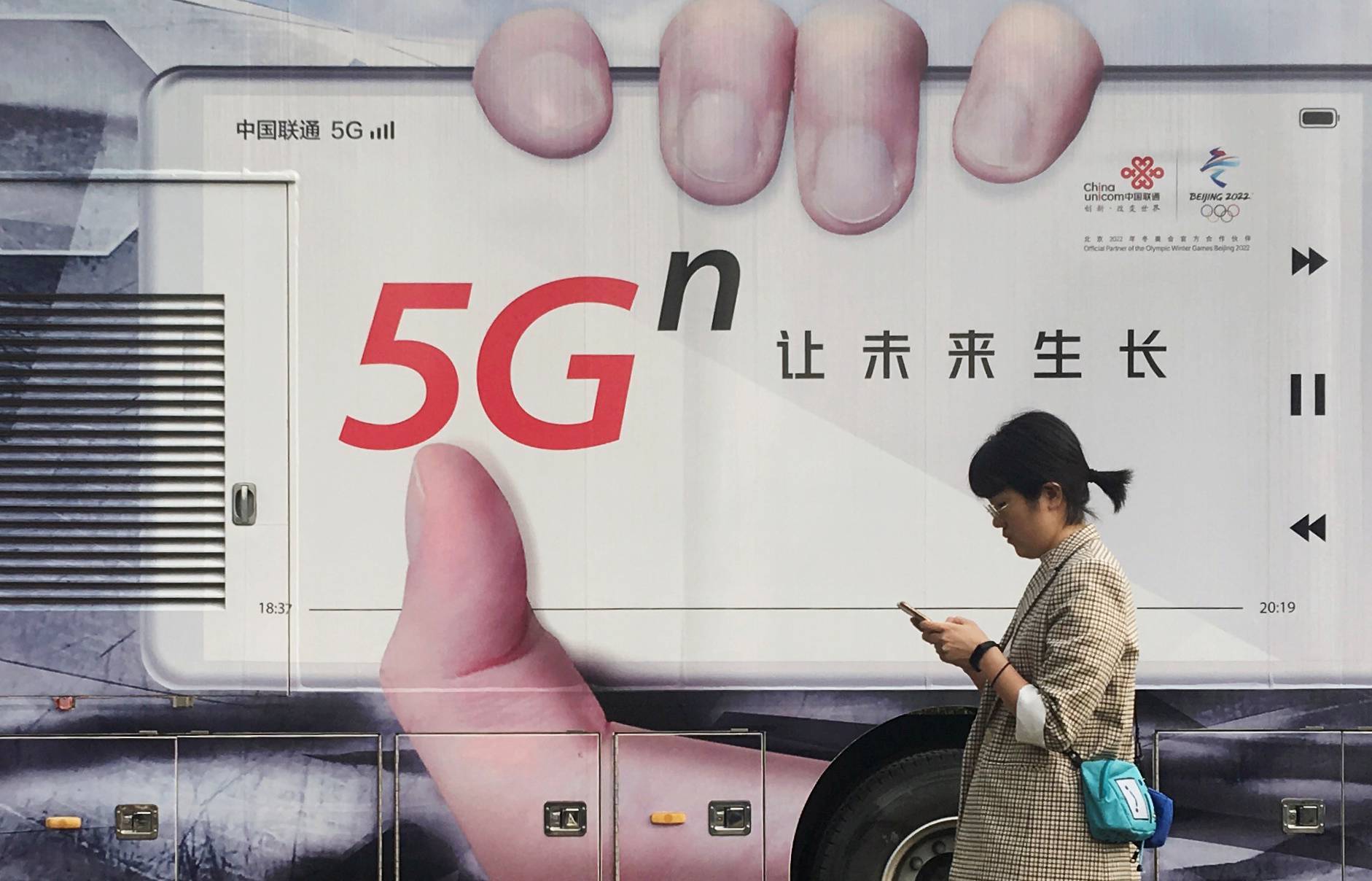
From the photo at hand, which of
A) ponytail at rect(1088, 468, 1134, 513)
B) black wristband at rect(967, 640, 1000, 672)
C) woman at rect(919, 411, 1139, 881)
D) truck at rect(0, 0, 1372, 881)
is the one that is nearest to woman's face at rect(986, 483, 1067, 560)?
woman at rect(919, 411, 1139, 881)

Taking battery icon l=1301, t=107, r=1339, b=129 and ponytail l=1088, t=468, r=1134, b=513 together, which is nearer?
ponytail l=1088, t=468, r=1134, b=513

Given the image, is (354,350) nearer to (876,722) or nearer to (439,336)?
(439,336)

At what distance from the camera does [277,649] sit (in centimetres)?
425

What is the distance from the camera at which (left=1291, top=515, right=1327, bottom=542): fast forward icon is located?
13.9 ft

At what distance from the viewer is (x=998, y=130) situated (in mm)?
4234

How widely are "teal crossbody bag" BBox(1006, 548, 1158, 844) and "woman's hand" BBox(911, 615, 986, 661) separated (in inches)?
11.2

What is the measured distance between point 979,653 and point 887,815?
1778 mm

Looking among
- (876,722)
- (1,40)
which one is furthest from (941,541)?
(1,40)

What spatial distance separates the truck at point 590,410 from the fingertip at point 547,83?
0.05 ft

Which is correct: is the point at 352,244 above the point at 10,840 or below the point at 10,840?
above

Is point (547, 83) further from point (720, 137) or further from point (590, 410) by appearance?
point (590, 410)

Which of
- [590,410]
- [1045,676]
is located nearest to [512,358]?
[590,410]

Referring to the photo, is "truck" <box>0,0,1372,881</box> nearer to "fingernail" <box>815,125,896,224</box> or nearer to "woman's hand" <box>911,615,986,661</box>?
"fingernail" <box>815,125,896,224</box>

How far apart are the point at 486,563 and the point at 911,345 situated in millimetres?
1593
